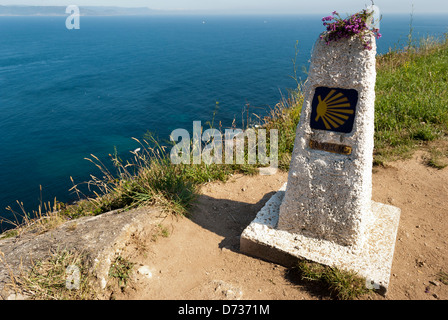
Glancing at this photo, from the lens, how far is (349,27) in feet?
10.3

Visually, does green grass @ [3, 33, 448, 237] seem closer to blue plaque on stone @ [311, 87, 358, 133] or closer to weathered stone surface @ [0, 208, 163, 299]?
weathered stone surface @ [0, 208, 163, 299]

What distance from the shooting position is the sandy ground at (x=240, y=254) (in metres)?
3.61

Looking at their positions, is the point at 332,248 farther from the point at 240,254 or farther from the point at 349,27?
the point at 349,27

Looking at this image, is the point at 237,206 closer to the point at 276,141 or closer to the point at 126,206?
the point at 126,206

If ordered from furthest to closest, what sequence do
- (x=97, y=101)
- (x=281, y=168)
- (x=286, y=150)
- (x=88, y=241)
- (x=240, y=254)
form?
(x=97, y=101) → (x=286, y=150) → (x=281, y=168) → (x=240, y=254) → (x=88, y=241)

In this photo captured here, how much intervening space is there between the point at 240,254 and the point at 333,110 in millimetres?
2254

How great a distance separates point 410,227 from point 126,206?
4.42 m

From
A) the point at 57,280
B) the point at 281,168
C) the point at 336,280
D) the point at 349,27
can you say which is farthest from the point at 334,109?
the point at 57,280

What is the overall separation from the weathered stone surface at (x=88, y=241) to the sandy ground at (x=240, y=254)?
0.66 ft

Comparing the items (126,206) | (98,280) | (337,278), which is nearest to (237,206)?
(126,206)

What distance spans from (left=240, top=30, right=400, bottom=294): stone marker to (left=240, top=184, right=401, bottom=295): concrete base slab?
10 millimetres

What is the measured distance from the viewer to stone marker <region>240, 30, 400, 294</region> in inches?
132

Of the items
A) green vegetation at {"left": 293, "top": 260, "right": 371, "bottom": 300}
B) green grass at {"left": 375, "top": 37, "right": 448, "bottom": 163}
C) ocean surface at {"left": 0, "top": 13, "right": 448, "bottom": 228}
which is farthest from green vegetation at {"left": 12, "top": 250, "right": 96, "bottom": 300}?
ocean surface at {"left": 0, "top": 13, "right": 448, "bottom": 228}

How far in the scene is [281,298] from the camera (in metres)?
3.54
